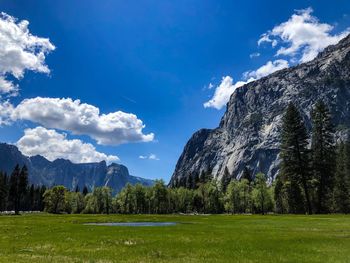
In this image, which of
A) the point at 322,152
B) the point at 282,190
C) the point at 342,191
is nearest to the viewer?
the point at 322,152

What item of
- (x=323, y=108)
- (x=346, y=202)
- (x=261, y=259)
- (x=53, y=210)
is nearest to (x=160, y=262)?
(x=261, y=259)

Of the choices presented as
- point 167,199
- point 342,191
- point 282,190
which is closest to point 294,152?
point 342,191

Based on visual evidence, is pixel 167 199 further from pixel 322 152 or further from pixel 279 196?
pixel 322 152

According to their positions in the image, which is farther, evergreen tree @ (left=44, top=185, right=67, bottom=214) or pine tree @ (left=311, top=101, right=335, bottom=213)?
evergreen tree @ (left=44, top=185, right=67, bottom=214)

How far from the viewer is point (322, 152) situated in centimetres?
7869

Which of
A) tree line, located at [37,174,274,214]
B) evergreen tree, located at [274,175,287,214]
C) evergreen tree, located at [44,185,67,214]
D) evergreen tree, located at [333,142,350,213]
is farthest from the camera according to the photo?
evergreen tree, located at [44,185,67,214]

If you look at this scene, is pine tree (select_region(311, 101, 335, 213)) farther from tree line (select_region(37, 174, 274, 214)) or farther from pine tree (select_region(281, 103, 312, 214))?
tree line (select_region(37, 174, 274, 214))

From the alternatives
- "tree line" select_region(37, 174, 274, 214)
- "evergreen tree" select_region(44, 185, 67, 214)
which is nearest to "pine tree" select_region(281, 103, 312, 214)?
"tree line" select_region(37, 174, 274, 214)

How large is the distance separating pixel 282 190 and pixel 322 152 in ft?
134

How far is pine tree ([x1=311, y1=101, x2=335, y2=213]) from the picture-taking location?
253 ft

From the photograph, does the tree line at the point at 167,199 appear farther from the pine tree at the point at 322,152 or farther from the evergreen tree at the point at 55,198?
the pine tree at the point at 322,152

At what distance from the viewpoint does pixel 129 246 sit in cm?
2470

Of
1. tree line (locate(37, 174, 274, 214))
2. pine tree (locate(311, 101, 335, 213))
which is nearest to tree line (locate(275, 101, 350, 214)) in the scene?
pine tree (locate(311, 101, 335, 213))

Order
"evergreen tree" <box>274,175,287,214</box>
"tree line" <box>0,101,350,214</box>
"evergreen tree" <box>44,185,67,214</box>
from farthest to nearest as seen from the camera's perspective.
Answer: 1. "evergreen tree" <box>44,185,67,214</box>
2. "evergreen tree" <box>274,175,287,214</box>
3. "tree line" <box>0,101,350,214</box>
